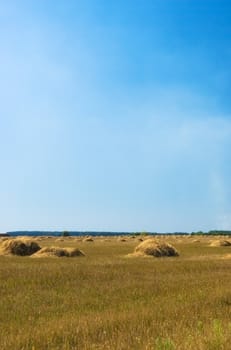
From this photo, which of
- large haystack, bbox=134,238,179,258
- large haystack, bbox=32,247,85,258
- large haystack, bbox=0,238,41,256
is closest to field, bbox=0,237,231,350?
large haystack, bbox=32,247,85,258

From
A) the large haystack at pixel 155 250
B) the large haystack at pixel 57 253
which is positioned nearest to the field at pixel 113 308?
the large haystack at pixel 57 253

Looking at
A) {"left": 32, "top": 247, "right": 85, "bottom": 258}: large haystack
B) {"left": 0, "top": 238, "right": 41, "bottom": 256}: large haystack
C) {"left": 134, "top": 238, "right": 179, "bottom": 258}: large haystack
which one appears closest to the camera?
{"left": 32, "top": 247, "right": 85, "bottom": 258}: large haystack

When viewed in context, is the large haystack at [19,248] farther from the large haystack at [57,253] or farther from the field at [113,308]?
the field at [113,308]

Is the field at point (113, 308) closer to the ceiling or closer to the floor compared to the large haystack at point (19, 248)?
closer to the floor

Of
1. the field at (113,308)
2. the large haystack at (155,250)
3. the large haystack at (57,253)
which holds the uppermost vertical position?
the large haystack at (155,250)

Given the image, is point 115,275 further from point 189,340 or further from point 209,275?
point 189,340

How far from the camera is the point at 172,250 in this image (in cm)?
3450

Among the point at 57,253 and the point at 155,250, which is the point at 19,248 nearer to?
the point at 57,253

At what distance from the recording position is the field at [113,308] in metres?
9.58

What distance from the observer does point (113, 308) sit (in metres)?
13.4

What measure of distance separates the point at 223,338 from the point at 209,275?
13.0 m

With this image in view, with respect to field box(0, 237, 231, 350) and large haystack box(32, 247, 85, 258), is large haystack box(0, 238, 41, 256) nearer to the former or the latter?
large haystack box(32, 247, 85, 258)

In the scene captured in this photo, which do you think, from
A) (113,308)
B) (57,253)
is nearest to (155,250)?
(57,253)

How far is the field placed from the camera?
31.4 feet
